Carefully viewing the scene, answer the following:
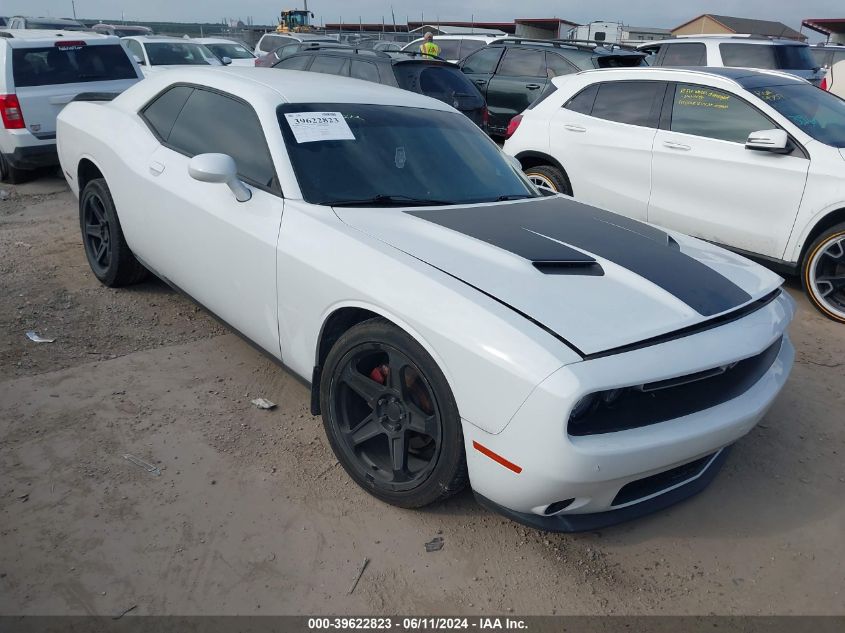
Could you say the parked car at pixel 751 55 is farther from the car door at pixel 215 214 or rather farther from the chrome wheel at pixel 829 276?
the car door at pixel 215 214

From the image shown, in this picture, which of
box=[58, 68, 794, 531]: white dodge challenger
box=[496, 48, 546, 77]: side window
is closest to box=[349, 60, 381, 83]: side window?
box=[496, 48, 546, 77]: side window

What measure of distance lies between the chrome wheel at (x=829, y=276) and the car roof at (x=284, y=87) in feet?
9.59

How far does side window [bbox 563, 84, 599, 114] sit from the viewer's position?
6.48 m

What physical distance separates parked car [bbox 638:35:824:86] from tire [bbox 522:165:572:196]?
5785 millimetres

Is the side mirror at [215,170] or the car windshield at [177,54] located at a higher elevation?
the side mirror at [215,170]

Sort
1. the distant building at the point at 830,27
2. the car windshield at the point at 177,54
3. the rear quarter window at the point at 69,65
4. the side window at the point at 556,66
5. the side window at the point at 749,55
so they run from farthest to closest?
the distant building at the point at 830,27, the car windshield at the point at 177,54, the side window at the point at 749,55, the side window at the point at 556,66, the rear quarter window at the point at 69,65

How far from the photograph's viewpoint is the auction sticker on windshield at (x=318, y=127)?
3.36 meters

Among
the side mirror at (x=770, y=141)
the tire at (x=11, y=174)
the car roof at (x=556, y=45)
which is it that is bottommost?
the tire at (x=11, y=174)

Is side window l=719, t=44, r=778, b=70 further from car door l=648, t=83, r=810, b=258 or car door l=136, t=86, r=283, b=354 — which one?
car door l=136, t=86, r=283, b=354

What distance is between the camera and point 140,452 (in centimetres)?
317

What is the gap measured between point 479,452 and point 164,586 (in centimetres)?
121

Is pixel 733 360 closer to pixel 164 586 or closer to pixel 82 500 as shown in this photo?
pixel 164 586

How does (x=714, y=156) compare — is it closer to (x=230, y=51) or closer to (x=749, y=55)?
(x=749, y=55)

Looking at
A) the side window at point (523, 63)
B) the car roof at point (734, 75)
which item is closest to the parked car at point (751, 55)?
the side window at point (523, 63)
